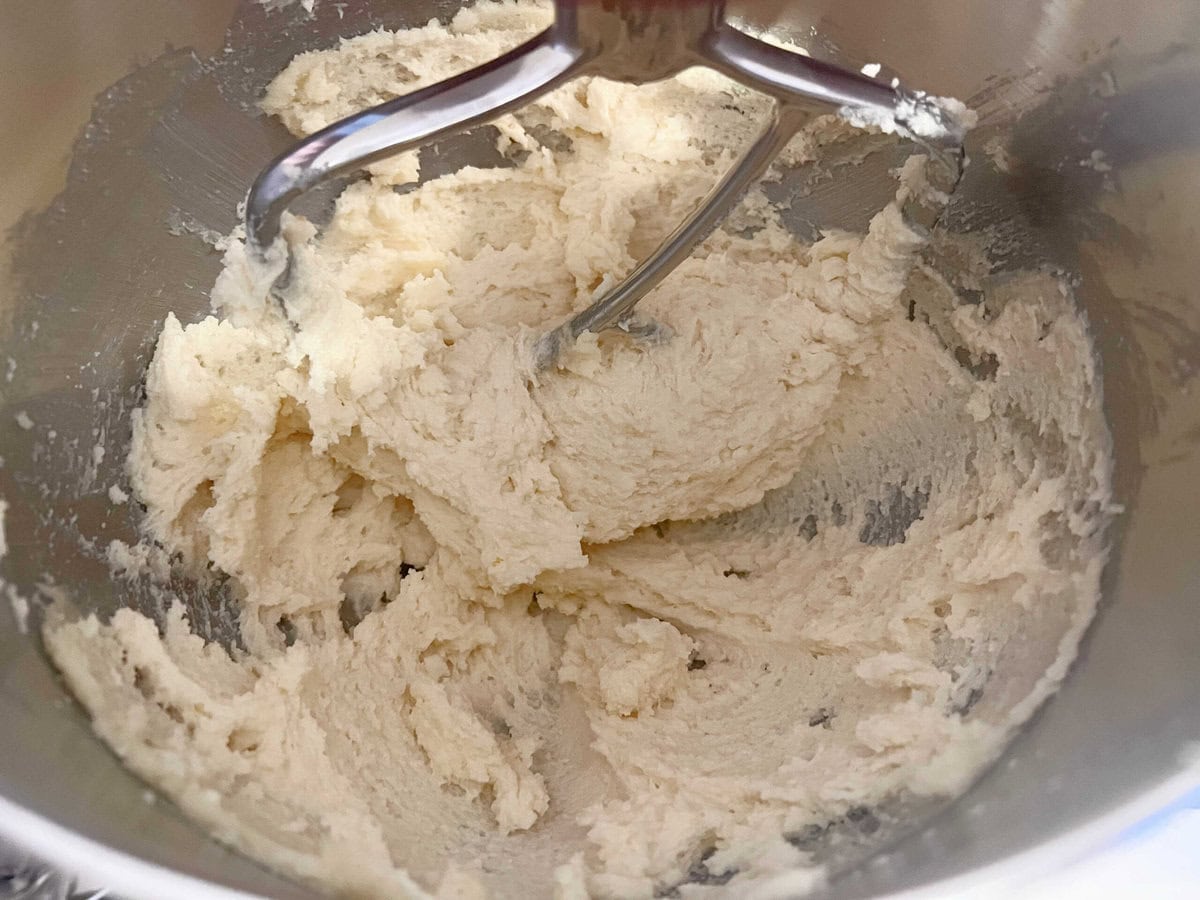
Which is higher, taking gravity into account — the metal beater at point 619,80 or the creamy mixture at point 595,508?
the metal beater at point 619,80

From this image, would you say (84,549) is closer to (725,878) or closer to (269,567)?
(269,567)

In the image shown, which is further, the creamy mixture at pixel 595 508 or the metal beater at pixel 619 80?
the creamy mixture at pixel 595 508

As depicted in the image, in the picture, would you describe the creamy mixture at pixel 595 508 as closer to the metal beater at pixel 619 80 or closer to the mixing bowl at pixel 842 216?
the mixing bowl at pixel 842 216

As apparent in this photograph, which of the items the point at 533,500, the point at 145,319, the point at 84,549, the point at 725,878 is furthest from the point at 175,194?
the point at 725,878

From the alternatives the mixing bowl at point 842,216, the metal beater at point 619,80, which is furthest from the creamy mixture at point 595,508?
the metal beater at point 619,80

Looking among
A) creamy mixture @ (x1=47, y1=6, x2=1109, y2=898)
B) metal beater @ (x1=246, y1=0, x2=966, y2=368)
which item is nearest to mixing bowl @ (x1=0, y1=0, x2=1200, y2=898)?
creamy mixture @ (x1=47, y1=6, x2=1109, y2=898)

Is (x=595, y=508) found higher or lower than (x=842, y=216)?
lower
